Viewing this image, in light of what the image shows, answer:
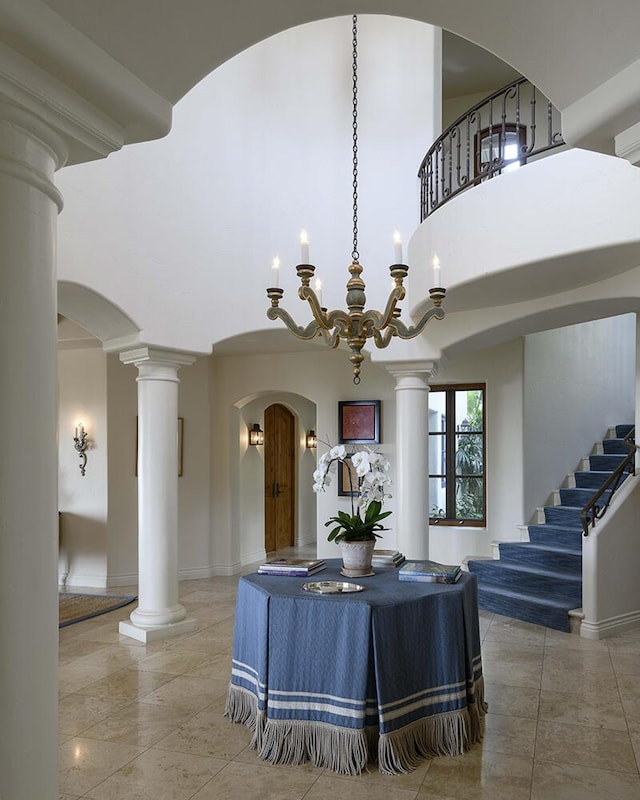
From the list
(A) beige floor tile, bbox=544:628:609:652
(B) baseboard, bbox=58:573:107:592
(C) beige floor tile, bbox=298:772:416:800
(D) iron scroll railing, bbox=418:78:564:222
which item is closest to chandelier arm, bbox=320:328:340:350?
(D) iron scroll railing, bbox=418:78:564:222

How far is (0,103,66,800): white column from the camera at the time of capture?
1570mm

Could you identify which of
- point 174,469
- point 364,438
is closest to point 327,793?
point 174,469

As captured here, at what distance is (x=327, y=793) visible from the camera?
3.45m

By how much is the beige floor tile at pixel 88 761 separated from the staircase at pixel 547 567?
417cm

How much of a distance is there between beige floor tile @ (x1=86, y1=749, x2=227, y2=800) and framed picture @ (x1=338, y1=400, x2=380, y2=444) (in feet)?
18.4

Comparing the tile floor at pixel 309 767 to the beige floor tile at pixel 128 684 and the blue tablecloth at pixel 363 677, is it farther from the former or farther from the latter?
the blue tablecloth at pixel 363 677

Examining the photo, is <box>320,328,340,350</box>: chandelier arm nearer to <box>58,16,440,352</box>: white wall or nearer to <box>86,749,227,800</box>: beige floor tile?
<box>58,16,440,352</box>: white wall

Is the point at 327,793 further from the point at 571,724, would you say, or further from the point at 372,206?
the point at 372,206

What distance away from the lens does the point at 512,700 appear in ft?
15.5

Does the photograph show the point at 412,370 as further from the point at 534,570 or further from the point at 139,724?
the point at 139,724

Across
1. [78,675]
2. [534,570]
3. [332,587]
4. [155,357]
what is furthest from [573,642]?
[155,357]

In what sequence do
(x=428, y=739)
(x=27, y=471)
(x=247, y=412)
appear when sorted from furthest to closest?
1. (x=247, y=412)
2. (x=428, y=739)
3. (x=27, y=471)

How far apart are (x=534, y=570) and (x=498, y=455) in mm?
1653

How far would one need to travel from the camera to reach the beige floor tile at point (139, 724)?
165 inches
